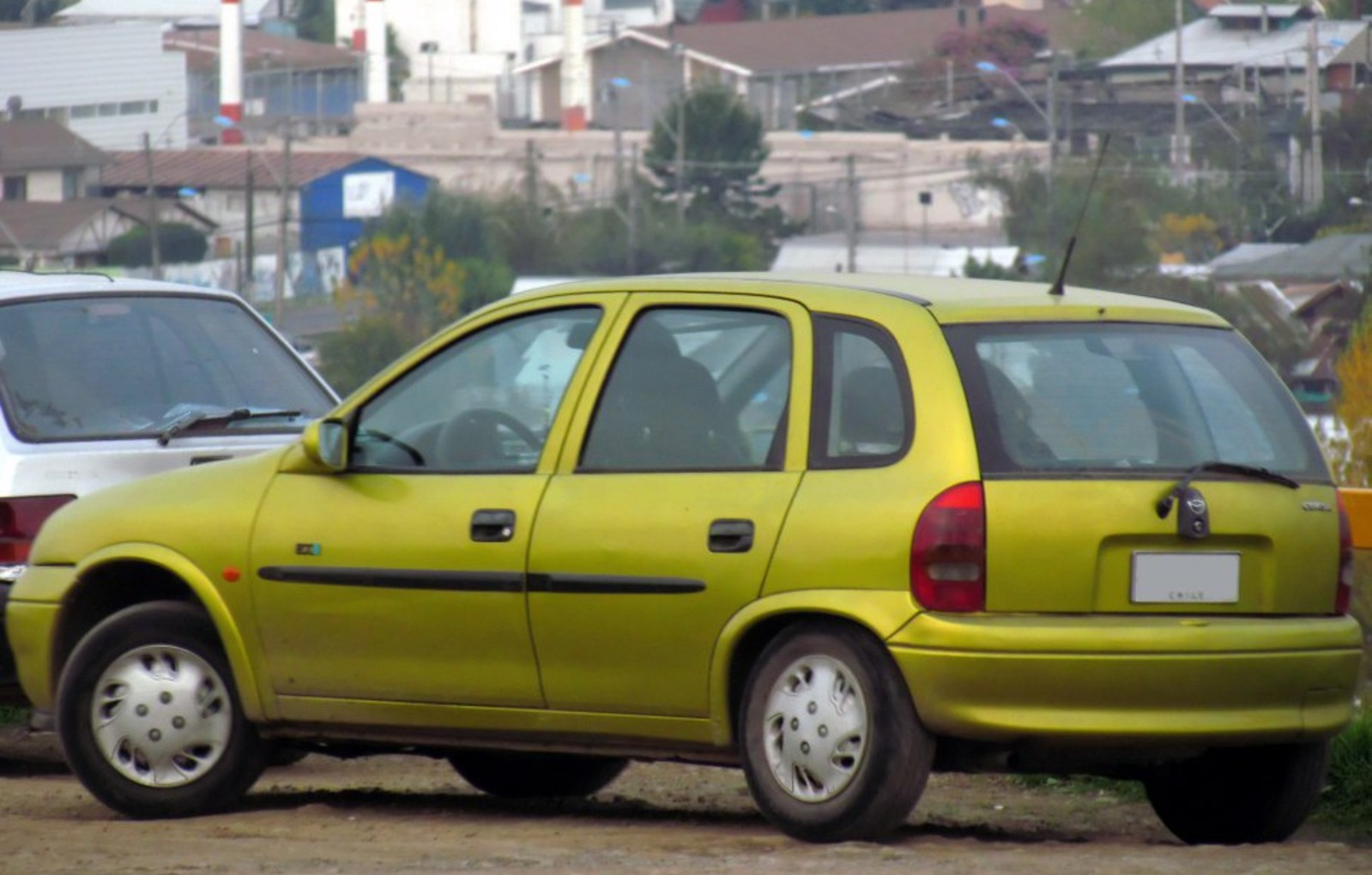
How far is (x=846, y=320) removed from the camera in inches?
247

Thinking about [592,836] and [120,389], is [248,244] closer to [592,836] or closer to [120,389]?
[120,389]

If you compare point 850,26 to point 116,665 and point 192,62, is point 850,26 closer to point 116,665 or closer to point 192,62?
point 192,62

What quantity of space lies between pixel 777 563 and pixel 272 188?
7858 cm

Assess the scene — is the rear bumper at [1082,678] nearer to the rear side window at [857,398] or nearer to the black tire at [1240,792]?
the rear side window at [857,398]

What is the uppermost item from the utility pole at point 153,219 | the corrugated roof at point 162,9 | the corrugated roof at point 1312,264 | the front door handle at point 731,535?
the corrugated roof at point 162,9

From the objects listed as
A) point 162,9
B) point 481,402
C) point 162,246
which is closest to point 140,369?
point 481,402

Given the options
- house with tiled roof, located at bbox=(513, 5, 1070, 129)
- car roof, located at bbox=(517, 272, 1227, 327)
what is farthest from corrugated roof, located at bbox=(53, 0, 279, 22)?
car roof, located at bbox=(517, 272, 1227, 327)

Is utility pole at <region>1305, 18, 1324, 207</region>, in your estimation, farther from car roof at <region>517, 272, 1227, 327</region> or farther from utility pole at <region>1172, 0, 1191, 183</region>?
car roof at <region>517, 272, 1227, 327</region>

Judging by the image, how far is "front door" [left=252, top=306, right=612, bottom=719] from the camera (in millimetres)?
6562

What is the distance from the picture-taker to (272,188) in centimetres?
8312

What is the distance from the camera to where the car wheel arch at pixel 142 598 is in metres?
7.00

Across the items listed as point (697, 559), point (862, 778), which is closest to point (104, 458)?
point (697, 559)

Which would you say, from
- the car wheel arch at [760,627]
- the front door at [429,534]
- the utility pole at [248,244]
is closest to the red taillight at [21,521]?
the front door at [429,534]

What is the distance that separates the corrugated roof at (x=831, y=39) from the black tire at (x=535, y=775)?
105 m
